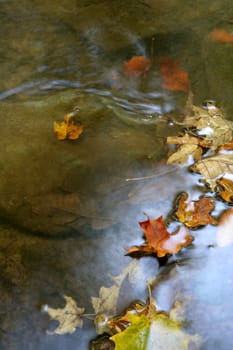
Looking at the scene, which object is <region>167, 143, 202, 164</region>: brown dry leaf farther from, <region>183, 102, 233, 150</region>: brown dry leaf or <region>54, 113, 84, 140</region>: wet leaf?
<region>54, 113, 84, 140</region>: wet leaf

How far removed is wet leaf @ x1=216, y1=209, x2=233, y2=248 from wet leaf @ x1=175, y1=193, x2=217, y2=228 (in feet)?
0.13

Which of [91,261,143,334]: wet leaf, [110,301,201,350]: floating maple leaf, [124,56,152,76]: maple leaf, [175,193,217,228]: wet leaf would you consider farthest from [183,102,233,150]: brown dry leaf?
[110,301,201,350]: floating maple leaf

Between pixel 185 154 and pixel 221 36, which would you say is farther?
pixel 221 36

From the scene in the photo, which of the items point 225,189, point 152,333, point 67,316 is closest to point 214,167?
point 225,189

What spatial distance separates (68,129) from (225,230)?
109 centimetres

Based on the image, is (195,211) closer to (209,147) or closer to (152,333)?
(209,147)

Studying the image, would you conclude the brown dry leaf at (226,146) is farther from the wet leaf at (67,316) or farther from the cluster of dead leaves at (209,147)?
the wet leaf at (67,316)

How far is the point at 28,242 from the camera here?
74.1 inches

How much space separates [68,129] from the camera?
2.35m

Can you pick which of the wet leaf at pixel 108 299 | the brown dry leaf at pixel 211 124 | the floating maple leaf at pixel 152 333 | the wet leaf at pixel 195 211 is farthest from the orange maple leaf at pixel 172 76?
the floating maple leaf at pixel 152 333

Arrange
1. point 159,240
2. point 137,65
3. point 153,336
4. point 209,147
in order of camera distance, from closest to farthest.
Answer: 1. point 153,336
2. point 159,240
3. point 209,147
4. point 137,65

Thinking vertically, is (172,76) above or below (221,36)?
below

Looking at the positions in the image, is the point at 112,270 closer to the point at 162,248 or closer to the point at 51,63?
the point at 162,248

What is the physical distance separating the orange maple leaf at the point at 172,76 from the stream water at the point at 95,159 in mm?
46
